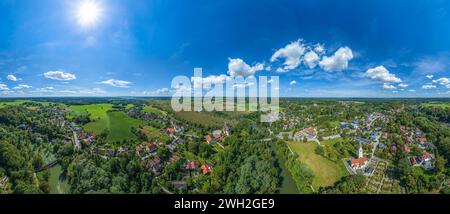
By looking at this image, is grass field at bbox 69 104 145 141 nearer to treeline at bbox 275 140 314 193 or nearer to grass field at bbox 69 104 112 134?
grass field at bbox 69 104 112 134

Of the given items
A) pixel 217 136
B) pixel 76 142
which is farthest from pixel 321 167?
pixel 76 142

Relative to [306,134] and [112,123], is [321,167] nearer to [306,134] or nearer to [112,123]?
[306,134]

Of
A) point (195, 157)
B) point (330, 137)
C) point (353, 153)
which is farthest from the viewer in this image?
point (330, 137)

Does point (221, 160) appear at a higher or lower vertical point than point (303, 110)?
lower

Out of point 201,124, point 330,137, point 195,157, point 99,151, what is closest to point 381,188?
point 330,137

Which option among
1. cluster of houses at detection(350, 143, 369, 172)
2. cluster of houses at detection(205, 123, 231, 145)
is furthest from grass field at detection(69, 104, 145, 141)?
cluster of houses at detection(350, 143, 369, 172)
